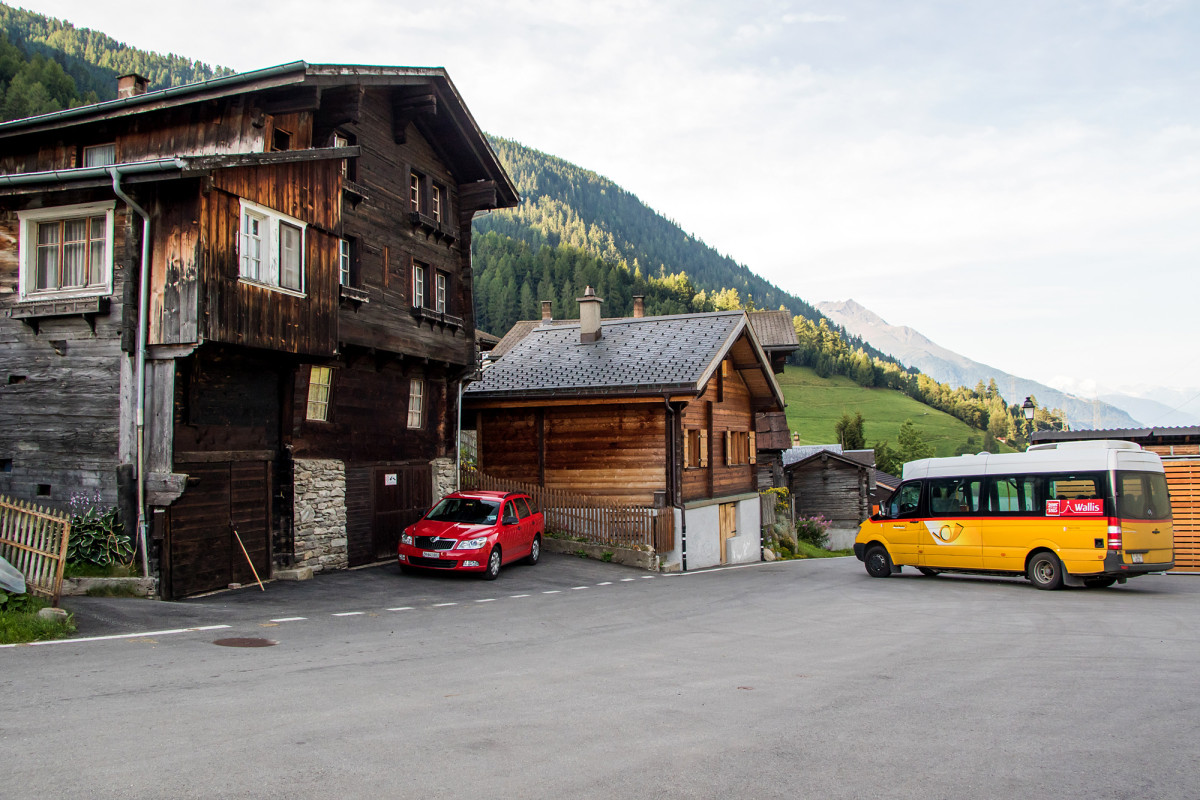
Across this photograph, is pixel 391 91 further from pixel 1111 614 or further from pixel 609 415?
pixel 1111 614

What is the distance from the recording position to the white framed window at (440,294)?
77.3ft

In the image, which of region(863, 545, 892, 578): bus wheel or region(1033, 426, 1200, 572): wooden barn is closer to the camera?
region(863, 545, 892, 578): bus wheel

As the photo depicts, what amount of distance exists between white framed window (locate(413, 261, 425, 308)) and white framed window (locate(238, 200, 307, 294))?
5.57 meters

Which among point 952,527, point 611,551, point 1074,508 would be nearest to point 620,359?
point 611,551

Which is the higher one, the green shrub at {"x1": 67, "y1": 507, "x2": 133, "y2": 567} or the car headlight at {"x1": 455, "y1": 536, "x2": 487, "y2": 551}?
the green shrub at {"x1": 67, "y1": 507, "x2": 133, "y2": 567}

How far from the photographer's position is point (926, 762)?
6363mm

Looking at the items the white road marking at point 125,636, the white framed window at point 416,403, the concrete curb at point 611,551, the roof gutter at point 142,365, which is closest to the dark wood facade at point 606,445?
the concrete curb at point 611,551

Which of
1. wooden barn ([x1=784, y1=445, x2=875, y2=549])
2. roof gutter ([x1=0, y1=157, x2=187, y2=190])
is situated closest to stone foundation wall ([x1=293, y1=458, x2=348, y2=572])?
roof gutter ([x1=0, y1=157, x2=187, y2=190])

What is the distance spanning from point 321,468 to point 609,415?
9559 millimetres

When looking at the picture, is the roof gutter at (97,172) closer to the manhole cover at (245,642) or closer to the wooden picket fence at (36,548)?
the wooden picket fence at (36,548)

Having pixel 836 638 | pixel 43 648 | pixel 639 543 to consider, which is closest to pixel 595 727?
pixel 836 638

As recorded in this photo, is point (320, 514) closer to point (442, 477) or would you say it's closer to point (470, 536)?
point (470, 536)

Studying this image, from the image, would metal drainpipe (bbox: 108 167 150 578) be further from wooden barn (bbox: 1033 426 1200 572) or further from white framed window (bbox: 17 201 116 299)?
wooden barn (bbox: 1033 426 1200 572)

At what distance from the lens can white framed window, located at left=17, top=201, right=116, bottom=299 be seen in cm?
1471
